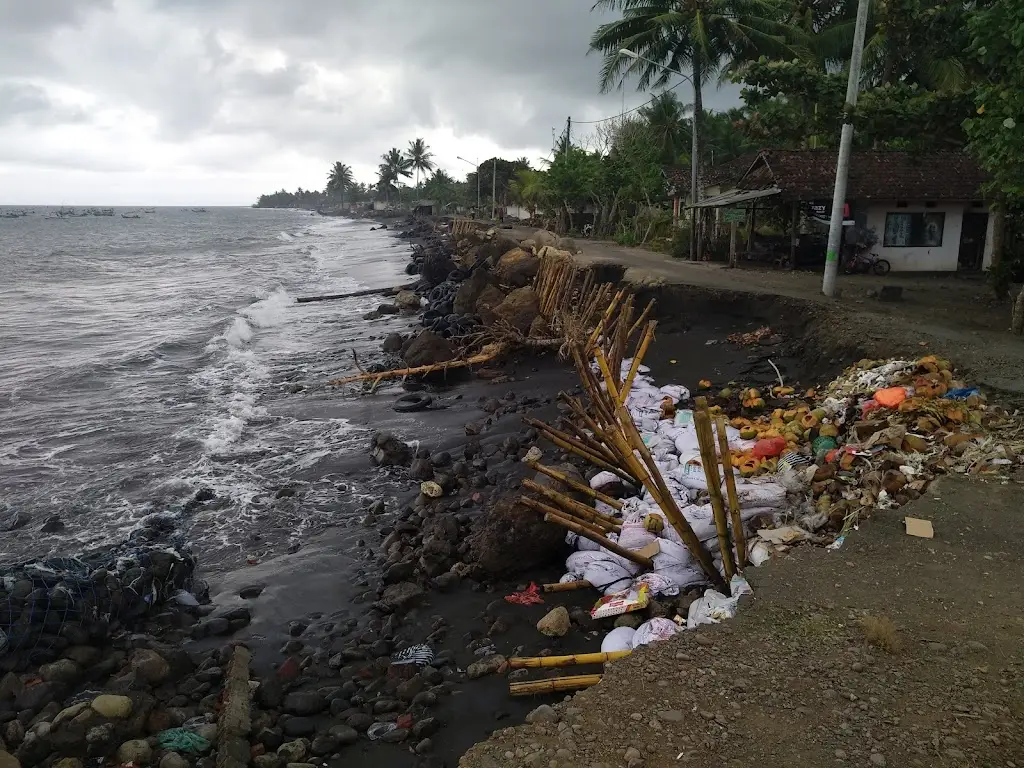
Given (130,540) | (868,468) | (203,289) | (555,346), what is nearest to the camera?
(868,468)

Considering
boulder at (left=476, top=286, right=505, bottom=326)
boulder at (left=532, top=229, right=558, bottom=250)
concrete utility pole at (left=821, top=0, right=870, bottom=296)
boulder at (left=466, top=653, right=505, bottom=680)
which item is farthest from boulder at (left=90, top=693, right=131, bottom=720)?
boulder at (left=532, top=229, right=558, bottom=250)

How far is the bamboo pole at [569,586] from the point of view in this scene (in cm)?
618

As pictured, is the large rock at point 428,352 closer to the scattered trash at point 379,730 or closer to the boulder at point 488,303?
the boulder at point 488,303

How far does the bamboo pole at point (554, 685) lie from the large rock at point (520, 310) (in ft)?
34.9

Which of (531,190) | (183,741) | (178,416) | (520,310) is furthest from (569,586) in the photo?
(531,190)

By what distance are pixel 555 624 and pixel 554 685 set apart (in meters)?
0.92

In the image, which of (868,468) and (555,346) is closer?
(868,468)

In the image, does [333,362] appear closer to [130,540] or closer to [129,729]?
[130,540]

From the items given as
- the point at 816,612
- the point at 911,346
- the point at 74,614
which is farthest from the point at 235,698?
the point at 911,346

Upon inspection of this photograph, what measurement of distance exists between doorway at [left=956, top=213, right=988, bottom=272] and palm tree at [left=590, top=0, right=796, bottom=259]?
717 centimetres

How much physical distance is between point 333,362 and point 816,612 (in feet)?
43.9

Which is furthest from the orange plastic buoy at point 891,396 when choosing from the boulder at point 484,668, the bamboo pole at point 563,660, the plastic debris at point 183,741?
the plastic debris at point 183,741

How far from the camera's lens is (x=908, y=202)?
1856cm

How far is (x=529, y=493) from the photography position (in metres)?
7.66
